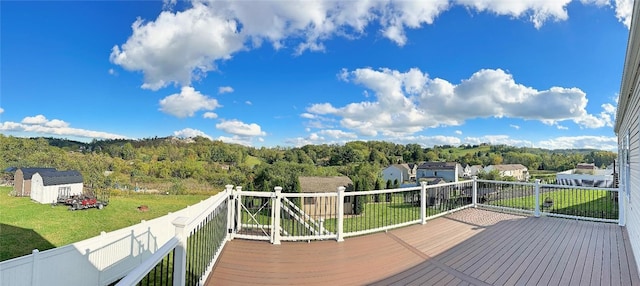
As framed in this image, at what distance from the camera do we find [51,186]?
93.5ft

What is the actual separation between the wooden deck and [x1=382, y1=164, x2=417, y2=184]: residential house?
1869 inches

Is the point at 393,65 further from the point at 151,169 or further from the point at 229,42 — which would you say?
the point at 151,169

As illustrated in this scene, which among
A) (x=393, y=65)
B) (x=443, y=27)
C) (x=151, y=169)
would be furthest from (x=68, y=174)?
(x=443, y=27)

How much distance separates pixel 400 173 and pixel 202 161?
3380cm

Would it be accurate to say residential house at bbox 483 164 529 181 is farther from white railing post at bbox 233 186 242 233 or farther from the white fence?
white railing post at bbox 233 186 242 233

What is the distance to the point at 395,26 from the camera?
11.0 meters

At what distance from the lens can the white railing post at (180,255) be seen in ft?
6.94

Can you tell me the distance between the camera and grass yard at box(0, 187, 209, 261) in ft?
60.2

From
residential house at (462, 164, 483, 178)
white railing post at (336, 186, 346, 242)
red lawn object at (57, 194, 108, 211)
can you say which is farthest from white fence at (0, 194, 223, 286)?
residential house at (462, 164, 483, 178)

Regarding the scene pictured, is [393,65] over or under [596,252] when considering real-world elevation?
over

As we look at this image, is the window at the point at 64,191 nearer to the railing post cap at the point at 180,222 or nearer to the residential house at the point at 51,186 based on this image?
the residential house at the point at 51,186

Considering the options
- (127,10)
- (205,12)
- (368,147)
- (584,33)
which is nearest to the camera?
(584,33)

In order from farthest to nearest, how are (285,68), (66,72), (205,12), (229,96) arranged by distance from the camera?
1. (229,96)
2. (66,72)
3. (285,68)
4. (205,12)

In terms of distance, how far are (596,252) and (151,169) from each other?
4669cm
